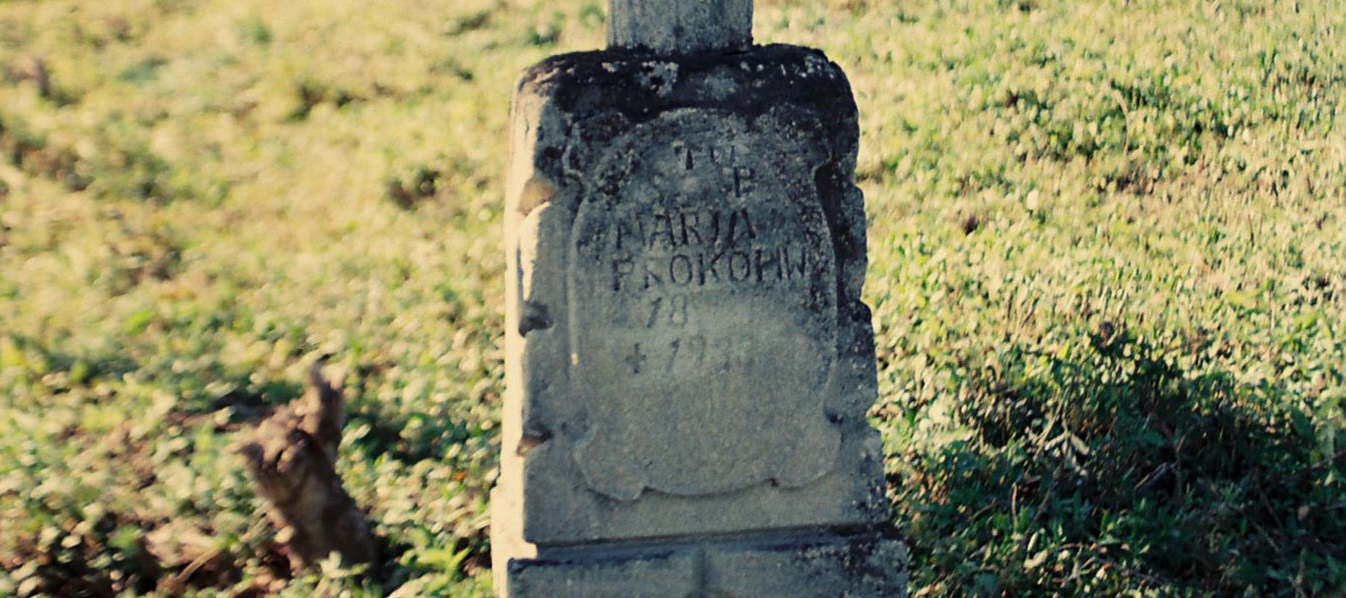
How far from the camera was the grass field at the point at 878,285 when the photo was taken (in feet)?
11.5

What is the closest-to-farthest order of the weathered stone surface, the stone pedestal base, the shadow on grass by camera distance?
the weathered stone surface → the stone pedestal base → the shadow on grass

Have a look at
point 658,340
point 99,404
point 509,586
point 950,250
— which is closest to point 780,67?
point 658,340

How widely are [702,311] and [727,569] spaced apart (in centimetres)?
62

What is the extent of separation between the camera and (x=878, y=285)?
4.62 meters

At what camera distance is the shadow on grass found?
336 cm

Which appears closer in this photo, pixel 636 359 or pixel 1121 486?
pixel 636 359

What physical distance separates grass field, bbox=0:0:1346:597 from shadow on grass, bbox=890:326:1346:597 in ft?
0.04

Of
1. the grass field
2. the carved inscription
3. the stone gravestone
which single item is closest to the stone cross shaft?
the stone gravestone

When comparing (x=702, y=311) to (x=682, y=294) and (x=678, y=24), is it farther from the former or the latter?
(x=678, y=24)

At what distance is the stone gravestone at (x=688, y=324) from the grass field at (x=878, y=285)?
0.56 m

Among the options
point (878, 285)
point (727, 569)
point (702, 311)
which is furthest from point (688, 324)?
point (878, 285)

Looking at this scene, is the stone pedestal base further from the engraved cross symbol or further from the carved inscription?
the engraved cross symbol

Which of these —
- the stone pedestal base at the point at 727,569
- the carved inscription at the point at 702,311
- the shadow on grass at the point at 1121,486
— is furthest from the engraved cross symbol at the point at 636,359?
the shadow on grass at the point at 1121,486

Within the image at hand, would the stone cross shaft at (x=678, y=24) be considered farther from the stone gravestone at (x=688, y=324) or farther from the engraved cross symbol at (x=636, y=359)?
the engraved cross symbol at (x=636, y=359)
